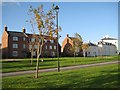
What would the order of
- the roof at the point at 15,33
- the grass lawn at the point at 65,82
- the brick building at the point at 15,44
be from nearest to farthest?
the grass lawn at the point at 65,82, the brick building at the point at 15,44, the roof at the point at 15,33

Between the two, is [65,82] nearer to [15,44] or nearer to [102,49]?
[15,44]

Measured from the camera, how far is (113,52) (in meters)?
124

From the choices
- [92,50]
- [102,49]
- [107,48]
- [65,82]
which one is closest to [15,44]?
[92,50]

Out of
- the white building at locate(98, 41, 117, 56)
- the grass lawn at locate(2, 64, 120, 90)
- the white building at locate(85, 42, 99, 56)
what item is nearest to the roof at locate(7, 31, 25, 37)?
the white building at locate(85, 42, 99, 56)

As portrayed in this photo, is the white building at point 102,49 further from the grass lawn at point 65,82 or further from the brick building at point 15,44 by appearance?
the grass lawn at point 65,82

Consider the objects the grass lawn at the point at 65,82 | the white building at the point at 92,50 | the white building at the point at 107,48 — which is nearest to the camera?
the grass lawn at the point at 65,82

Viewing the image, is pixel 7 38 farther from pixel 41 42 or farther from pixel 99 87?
pixel 99 87

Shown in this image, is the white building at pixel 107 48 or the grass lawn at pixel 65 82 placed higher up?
the white building at pixel 107 48

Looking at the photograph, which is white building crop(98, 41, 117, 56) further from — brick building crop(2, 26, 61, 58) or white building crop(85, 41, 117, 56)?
brick building crop(2, 26, 61, 58)

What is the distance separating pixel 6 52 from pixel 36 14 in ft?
171

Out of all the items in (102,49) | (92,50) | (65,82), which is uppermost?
(102,49)

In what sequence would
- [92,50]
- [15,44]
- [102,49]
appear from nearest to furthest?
1. [15,44]
2. [102,49]
3. [92,50]

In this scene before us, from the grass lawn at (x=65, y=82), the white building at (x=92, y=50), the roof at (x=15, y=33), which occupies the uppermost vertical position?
the roof at (x=15, y=33)

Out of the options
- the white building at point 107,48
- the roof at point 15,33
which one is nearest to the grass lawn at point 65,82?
the roof at point 15,33
